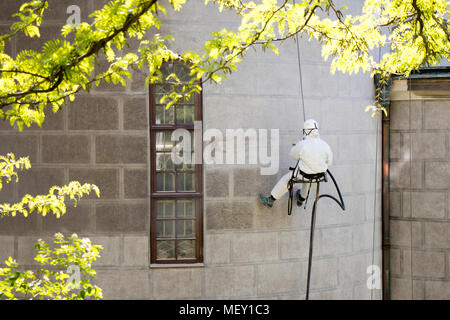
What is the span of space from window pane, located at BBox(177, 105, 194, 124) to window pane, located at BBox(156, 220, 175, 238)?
135cm

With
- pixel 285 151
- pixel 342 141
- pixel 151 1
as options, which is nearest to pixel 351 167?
pixel 342 141

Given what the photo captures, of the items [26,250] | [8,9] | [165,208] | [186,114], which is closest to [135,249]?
[165,208]

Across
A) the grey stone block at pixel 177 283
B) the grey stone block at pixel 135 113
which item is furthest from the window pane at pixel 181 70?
the grey stone block at pixel 177 283

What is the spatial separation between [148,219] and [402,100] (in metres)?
4.40

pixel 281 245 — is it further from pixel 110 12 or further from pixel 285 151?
pixel 110 12

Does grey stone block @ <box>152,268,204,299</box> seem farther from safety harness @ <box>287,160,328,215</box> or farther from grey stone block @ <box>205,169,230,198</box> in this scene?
safety harness @ <box>287,160,328,215</box>

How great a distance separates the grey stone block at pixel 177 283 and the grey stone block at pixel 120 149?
59.1 inches

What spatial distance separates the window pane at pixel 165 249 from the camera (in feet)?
25.6

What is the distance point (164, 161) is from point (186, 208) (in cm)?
69

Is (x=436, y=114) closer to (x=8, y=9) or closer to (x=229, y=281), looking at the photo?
(x=229, y=281)

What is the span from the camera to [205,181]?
7734mm

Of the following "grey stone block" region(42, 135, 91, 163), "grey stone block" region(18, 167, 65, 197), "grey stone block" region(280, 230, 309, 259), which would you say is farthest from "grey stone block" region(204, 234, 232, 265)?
"grey stone block" region(18, 167, 65, 197)

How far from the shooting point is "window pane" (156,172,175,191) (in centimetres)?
780
